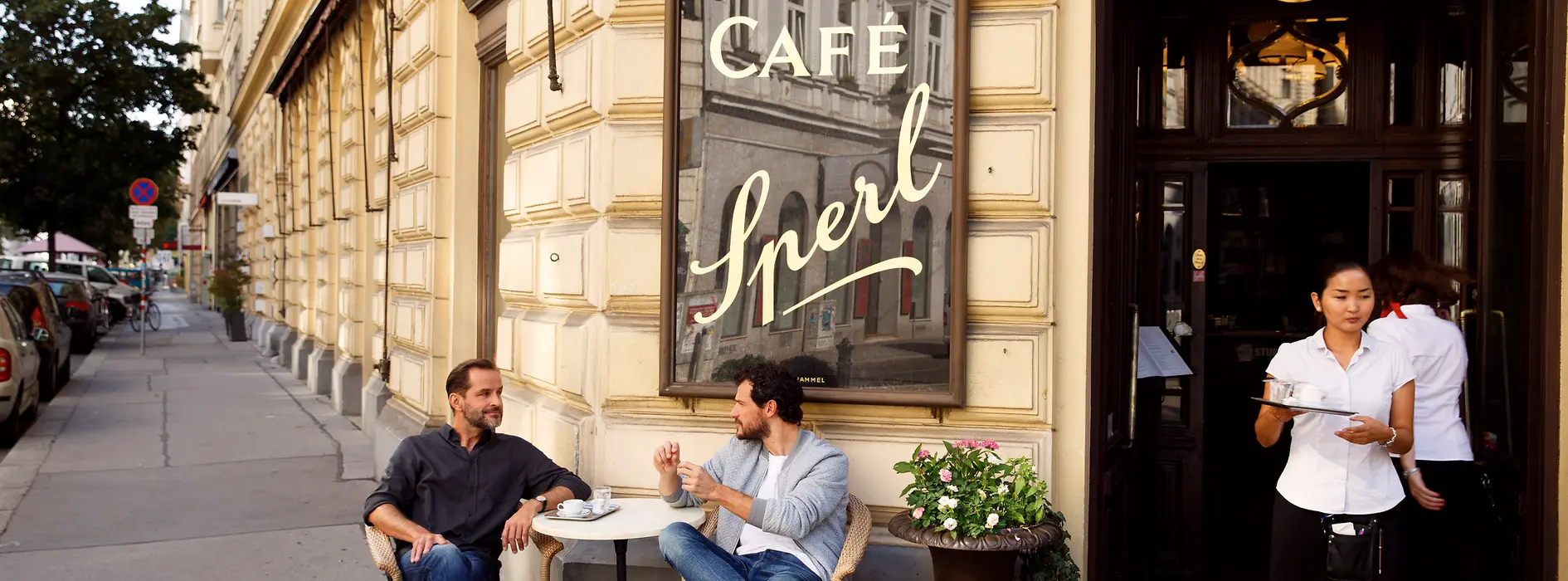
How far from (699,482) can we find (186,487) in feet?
20.8

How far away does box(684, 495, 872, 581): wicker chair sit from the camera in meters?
4.61

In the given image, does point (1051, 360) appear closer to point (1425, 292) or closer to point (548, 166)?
point (1425, 292)

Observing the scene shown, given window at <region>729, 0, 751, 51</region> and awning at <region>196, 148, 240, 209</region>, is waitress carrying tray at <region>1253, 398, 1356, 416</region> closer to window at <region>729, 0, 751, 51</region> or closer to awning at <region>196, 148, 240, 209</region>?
window at <region>729, 0, 751, 51</region>

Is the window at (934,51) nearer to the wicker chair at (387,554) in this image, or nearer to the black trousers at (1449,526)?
the wicker chair at (387,554)

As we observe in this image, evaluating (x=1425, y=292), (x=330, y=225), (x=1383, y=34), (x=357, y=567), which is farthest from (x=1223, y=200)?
(x=330, y=225)

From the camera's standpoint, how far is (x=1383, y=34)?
666cm

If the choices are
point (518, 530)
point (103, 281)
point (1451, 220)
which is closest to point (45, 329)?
point (518, 530)

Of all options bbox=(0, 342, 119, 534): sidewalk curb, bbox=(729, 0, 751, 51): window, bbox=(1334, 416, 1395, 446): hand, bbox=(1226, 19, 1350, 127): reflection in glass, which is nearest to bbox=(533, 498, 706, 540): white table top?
bbox=(729, 0, 751, 51): window

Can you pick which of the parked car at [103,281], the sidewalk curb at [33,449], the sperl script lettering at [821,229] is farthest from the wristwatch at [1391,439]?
the parked car at [103,281]

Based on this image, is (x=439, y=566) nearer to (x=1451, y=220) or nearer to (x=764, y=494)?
(x=764, y=494)

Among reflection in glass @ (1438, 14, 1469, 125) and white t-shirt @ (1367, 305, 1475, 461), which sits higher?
reflection in glass @ (1438, 14, 1469, 125)

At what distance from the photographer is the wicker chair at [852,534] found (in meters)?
4.61

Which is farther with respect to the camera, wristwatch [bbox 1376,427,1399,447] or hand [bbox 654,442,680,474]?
hand [bbox 654,442,680,474]

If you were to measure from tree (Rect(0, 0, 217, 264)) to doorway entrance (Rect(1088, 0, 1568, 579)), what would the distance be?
25.0 metres
